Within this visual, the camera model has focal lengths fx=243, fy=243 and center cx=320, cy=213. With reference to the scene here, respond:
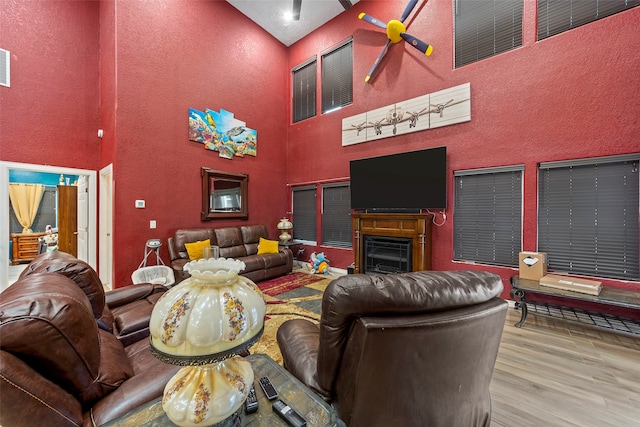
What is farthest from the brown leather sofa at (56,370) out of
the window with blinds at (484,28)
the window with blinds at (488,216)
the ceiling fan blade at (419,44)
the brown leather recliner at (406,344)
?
the window with blinds at (484,28)

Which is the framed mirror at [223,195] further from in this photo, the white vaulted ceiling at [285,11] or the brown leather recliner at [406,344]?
the brown leather recliner at [406,344]

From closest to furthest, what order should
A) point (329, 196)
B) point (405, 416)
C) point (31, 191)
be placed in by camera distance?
point (405, 416) < point (329, 196) < point (31, 191)

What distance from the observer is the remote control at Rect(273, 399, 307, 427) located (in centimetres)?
84

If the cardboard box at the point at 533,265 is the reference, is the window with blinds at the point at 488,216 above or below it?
above

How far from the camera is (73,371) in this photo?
89 cm

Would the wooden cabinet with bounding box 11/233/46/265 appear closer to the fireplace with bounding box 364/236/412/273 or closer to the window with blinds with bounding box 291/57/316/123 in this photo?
the window with blinds with bounding box 291/57/316/123

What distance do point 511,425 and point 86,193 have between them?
634 centimetres

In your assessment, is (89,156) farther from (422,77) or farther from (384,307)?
(422,77)

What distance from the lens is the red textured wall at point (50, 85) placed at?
352 cm

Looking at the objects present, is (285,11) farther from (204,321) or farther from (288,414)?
(288,414)

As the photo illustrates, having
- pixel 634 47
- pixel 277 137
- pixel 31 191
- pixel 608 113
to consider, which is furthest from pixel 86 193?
pixel 634 47

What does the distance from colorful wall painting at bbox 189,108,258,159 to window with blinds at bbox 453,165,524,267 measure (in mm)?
4212

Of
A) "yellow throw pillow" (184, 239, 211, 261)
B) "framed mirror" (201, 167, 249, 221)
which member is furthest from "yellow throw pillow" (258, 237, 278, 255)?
"yellow throw pillow" (184, 239, 211, 261)

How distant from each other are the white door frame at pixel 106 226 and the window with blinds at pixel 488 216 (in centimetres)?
551
